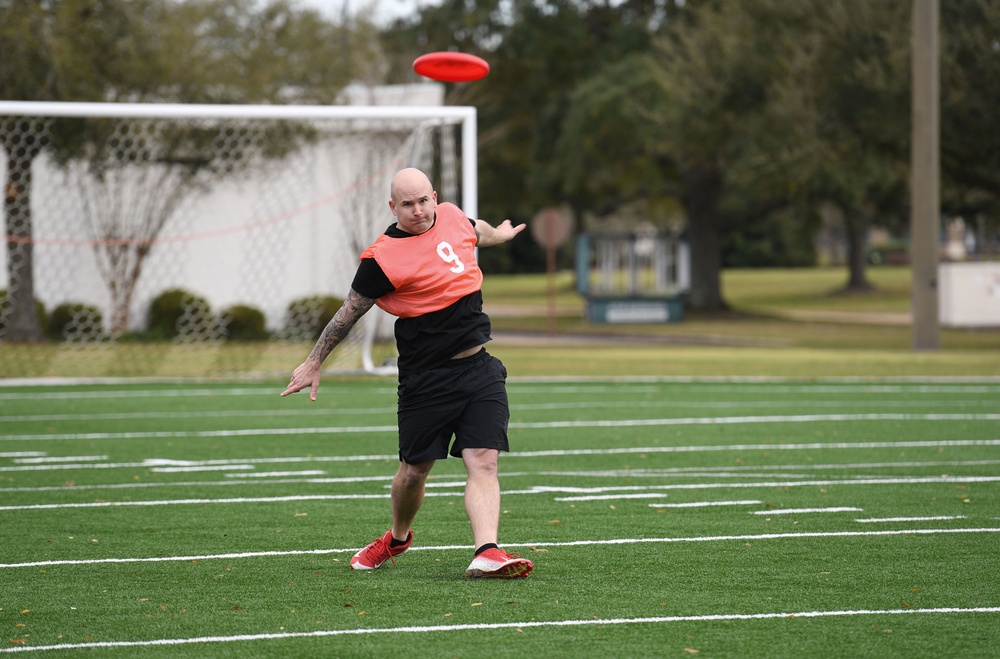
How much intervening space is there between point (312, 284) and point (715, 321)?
627 inches

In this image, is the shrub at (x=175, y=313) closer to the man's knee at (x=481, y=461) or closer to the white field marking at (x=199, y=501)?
the white field marking at (x=199, y=501)

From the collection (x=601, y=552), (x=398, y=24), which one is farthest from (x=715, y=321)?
(x=601, y=552)

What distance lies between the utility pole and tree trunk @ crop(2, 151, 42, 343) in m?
15.1

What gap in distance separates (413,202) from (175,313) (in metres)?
20.8

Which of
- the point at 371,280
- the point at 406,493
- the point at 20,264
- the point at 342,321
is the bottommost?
the point at 406,493

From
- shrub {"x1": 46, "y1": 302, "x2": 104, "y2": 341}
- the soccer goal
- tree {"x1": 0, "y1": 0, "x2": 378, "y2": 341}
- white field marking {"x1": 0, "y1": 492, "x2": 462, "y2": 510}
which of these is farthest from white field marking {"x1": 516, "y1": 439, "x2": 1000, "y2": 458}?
shrub {"x1": 46, "y1": 302, "x2": 104, "y2": 341}

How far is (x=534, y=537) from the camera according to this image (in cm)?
743

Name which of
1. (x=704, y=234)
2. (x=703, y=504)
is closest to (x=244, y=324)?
(x=703, y=504)

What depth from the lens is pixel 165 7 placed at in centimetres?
2784

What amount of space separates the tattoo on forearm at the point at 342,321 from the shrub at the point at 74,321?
1873cm

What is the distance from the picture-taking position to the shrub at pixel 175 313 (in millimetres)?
24891

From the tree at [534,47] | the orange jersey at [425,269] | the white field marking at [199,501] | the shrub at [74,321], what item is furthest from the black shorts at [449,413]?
the tree at [534,47]

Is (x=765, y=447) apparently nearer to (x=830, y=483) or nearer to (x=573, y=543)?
(x=830, y=483)

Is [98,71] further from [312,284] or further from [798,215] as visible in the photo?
[798,215]
